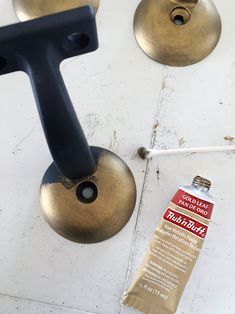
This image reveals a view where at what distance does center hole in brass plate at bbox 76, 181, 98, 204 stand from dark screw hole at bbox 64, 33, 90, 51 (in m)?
0.20

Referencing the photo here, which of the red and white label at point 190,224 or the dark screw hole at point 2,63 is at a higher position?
the dark screw hole at point 2,63

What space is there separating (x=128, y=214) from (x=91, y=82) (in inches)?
7.9

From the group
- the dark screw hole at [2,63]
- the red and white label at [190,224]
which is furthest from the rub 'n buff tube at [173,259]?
the dark screw hole at [2,63]

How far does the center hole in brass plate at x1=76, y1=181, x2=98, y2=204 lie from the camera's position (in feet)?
2.00

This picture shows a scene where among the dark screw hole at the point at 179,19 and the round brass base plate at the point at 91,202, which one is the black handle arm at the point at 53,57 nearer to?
the round brass base plate at the point at 91,202

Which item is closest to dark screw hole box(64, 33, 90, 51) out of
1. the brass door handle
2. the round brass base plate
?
the brass door handle

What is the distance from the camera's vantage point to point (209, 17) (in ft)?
2.28

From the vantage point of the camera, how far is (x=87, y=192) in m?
0.61

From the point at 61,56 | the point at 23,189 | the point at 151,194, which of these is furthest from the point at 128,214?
the point at 61,56

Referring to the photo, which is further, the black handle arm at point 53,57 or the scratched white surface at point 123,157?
the scratched white surface at point 123,157

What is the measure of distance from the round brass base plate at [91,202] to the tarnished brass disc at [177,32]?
179mm

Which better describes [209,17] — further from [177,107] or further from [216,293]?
[216,293]

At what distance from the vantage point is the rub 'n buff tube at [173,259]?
0.60 meters

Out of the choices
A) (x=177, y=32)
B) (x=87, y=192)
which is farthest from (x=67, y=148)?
(x=177, y=32)
